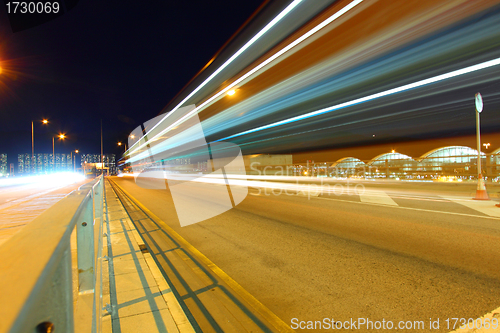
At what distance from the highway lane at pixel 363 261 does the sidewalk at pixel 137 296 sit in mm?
1082

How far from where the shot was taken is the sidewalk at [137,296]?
104 inches

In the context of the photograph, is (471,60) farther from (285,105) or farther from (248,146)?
(248,146)

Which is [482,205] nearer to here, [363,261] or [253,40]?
[363,261]

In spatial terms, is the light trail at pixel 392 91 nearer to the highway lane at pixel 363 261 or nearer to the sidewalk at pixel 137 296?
the highway lane at pixel 363 261

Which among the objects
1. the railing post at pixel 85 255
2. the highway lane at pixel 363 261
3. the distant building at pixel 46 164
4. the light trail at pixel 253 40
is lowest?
the highway lane at pixel 363 261

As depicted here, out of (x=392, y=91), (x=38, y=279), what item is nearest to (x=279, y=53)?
(x=392, y=91)

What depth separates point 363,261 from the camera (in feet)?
14.3

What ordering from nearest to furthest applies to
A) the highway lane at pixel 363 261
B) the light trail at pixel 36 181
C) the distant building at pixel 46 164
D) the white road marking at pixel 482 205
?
the highway lane at pixel 363 261
the white road marking at pixel 482 205
the light trail at pixel 36 181
the distant building at pixel 46 164

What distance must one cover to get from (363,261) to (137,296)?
11.1 ft

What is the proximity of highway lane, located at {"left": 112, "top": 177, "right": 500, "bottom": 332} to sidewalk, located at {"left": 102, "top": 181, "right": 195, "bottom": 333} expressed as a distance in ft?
3.55

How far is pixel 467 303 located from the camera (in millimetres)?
3045

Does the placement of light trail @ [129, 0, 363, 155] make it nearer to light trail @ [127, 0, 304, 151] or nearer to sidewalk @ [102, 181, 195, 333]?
light trail @ [127, 0, 304, 151]

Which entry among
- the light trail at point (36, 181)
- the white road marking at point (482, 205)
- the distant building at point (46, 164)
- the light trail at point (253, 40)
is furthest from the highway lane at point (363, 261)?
the distant building at point (46, 164)

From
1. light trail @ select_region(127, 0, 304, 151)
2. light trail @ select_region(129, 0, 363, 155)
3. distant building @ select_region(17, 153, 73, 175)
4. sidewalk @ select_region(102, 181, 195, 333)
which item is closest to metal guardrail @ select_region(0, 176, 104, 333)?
sidewalk @ select_region(102, 181, 195, 333)
